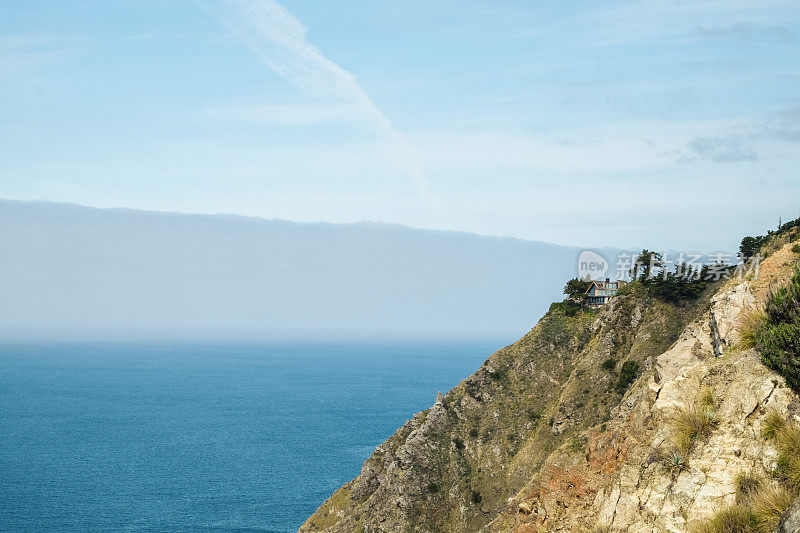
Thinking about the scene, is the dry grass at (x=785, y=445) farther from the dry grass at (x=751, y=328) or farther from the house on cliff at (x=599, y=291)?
the house on cliff at (x=599, y=291)

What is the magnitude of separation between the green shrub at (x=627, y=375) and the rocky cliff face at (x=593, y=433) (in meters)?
0.14

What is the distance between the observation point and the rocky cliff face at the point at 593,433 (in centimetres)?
1866

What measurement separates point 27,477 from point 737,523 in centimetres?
14289

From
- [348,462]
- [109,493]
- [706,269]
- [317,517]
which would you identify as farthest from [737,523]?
[348,462]

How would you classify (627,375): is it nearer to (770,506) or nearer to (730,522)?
(730,522)

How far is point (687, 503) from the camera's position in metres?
18.0

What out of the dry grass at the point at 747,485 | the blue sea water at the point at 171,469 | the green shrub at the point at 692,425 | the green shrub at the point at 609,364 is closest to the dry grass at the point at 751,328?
the green shrub at the point at 692,425

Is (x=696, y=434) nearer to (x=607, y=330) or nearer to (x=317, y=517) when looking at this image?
(x=607, y=330)

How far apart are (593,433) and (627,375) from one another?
31.1 metres

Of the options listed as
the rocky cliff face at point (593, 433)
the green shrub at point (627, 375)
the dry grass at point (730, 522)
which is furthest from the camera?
the green shrub at point (627, 375)

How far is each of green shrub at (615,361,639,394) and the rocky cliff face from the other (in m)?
0.14

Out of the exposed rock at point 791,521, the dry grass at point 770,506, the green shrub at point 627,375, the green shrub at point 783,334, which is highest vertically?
the green shrub at point 783,334

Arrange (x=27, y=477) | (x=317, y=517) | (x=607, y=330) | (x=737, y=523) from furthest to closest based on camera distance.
Answer: (x=27, y=477), (x=317, y=517), (x=607, y=330), (x=737, y=523)

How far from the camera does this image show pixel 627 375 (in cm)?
6319
